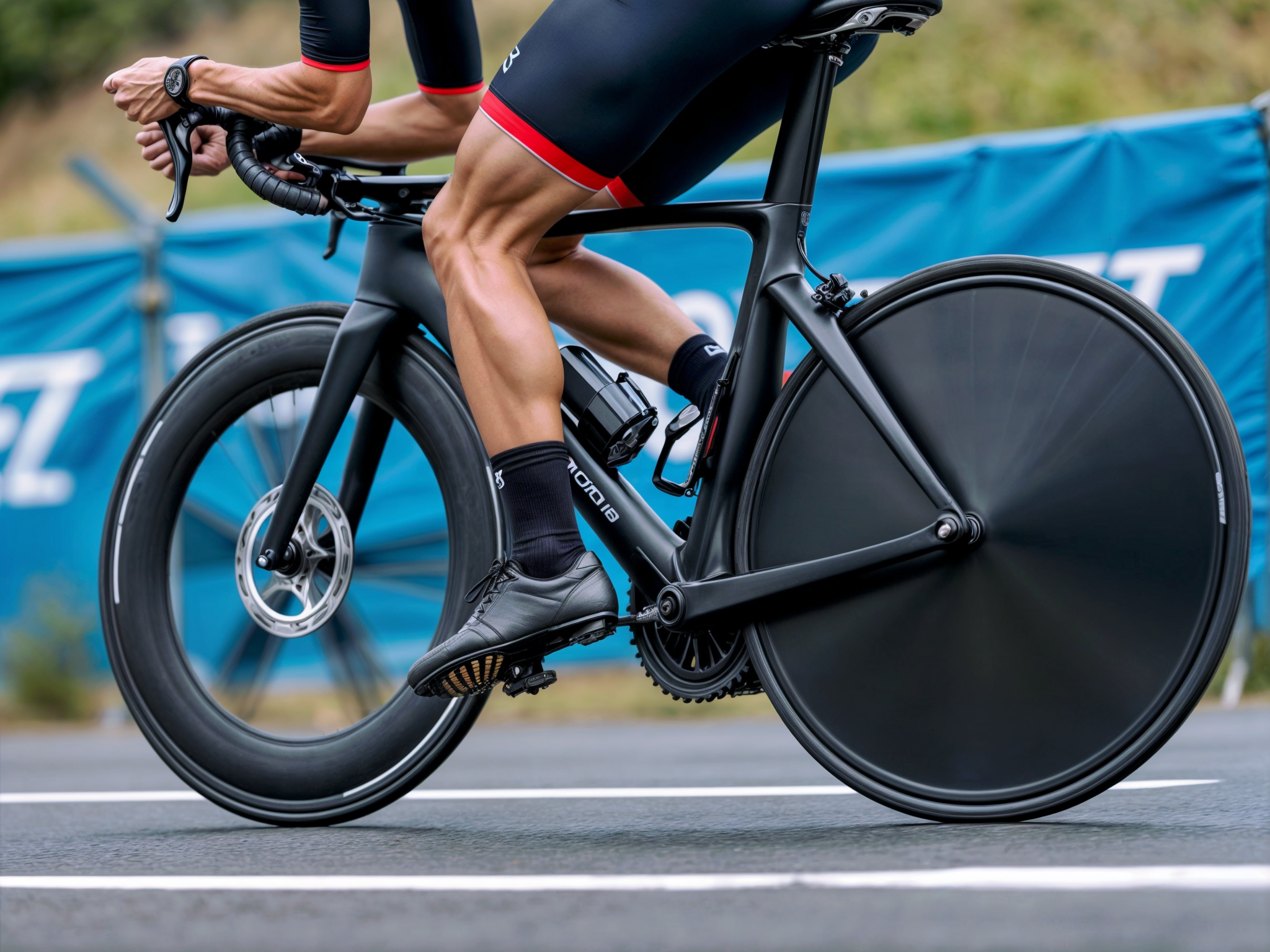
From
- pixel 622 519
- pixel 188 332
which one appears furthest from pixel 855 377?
pixel 188 332

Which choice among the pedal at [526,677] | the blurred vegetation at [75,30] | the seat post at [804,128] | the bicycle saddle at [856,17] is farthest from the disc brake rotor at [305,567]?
the blurred vegetation at [75,30]

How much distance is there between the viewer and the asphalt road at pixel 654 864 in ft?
4.90

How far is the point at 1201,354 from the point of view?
514cm

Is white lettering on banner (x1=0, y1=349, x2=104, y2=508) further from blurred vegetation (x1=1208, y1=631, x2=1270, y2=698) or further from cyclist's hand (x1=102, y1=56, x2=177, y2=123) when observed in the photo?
blurred vegetation (x1=1208, y1=631, x2=1270, y2=698)

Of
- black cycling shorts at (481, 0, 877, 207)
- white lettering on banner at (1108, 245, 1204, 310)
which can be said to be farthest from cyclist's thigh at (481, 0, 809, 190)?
white lettering on banner at (1108, 245, 1204, 310)

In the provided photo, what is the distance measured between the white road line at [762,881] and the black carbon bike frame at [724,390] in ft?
1.88

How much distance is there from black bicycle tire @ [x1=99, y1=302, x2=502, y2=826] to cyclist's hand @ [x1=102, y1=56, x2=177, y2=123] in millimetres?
444

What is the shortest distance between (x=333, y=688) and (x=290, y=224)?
2116mm

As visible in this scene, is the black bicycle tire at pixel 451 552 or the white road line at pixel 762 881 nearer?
the white road line at pixel 762 881

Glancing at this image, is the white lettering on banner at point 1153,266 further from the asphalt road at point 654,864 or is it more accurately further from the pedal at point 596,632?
the pedal at point 596,632

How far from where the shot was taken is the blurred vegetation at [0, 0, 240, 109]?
24719 millimetres

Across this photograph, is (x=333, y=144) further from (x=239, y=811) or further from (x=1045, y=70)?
(x=1045, y=70)

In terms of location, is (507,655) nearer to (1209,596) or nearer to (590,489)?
(590,489)

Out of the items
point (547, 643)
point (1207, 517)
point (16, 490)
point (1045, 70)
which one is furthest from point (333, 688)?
point (1045, 70)
